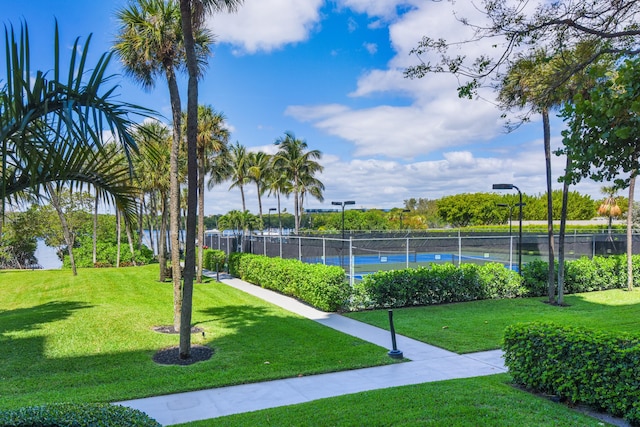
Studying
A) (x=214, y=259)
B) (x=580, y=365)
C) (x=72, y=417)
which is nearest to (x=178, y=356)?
(x=72, y=417)

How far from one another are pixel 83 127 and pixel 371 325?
843 cm

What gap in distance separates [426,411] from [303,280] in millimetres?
8970

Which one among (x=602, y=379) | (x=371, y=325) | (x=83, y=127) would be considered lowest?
(x=371, y=325)

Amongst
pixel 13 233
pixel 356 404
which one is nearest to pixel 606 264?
pixel 356 404

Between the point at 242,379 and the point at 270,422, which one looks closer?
the point at 270,422

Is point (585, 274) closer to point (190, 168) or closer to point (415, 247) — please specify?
point (415, 247)

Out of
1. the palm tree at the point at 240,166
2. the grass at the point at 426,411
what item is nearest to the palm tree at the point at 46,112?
the grass at the point at 426,411

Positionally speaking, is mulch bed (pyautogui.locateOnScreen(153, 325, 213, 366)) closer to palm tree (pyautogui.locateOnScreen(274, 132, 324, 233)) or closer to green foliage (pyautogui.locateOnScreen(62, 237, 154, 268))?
green foliage (pyautogui.locateOnScreen(62, 237, 154, 268))

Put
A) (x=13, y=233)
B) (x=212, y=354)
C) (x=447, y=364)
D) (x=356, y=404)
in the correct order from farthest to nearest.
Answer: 1. (x=13, y=233)
2. (x=212, y=354)
3. (x=447, y=364)
4. (x=356, y=404)

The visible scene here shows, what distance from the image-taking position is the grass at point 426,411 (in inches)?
169

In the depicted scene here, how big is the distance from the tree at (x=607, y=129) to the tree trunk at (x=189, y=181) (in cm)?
541

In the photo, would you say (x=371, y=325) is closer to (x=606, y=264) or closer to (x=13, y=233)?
(x=606, y=264)

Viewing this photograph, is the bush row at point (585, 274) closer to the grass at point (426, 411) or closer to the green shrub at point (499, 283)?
the green shrub at point (499, 283)

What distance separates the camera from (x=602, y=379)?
15.6 feet
